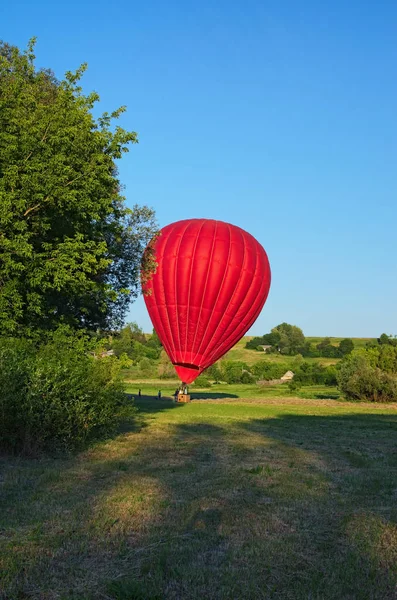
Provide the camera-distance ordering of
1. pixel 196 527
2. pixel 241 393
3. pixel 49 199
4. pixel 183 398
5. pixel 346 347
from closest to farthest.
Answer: pixel 196 527
pixel 49 199
pixel 183 398
pixel 241 393
pixel 346 347

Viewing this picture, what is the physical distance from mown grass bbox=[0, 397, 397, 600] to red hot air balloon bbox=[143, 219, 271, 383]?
23883mm

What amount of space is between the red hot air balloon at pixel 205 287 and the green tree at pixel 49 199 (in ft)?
60.1

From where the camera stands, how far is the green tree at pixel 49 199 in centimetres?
1567

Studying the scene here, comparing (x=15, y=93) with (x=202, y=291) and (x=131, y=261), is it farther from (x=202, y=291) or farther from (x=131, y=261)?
(x=202, y=291)

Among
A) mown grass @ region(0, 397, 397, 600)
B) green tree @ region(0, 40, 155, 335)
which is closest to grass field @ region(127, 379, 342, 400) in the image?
green tree @ region(0, 40, 155, 335)

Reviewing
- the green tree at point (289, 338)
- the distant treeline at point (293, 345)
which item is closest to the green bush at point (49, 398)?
the distant treeline at point (293, 345)

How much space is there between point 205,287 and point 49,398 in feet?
83.4

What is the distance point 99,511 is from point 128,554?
1.97m

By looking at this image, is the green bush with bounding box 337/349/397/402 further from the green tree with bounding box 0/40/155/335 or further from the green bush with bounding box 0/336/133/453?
the green bush with bounding box 0/336/133/453

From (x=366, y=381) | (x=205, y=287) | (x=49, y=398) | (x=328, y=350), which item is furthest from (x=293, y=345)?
(x=49, y=398)

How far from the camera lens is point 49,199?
52.2 ft

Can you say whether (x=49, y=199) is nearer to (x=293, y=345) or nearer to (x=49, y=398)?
(x=49, y=398)

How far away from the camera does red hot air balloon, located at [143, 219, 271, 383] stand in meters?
38.2

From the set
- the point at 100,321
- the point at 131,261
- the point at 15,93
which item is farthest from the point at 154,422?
the point at 15,93
